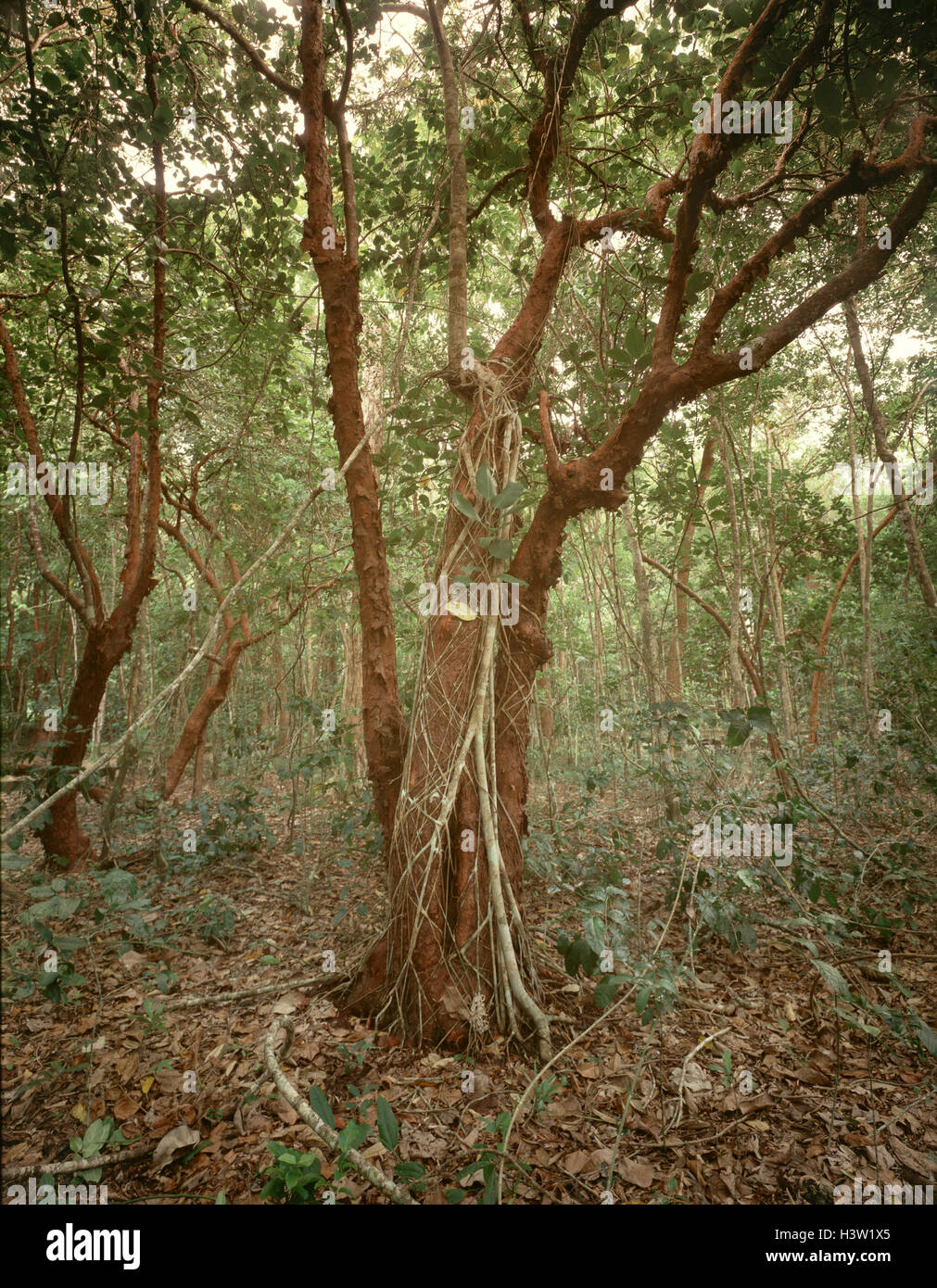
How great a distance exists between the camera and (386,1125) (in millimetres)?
1256

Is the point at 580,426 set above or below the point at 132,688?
above

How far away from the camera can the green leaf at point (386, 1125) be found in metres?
1.22

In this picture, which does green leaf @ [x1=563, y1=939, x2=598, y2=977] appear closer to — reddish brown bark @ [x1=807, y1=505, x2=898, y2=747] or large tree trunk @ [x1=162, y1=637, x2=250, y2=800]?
reddish brown bark @ [x1=807, y1=505, x2=898, y2=747]

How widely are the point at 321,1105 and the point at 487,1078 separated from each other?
2.58 feet

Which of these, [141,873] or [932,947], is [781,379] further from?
[141,873]

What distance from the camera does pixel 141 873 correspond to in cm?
373

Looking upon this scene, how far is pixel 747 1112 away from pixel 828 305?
280 cm

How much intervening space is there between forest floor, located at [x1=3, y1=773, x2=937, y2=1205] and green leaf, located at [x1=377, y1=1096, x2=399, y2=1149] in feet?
0.44

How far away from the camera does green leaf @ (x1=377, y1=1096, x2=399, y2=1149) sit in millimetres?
1223

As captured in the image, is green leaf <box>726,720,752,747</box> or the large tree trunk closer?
green leaf <box>726,720,752,747</box>

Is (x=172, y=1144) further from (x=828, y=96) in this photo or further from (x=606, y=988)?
(x=828, y=96)

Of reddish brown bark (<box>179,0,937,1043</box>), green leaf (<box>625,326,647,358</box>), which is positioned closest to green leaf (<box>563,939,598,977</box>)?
reddish brown bark (<box>179,0,937,1043</box>)

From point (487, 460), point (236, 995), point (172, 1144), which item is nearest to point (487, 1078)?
point (172, 1144)
